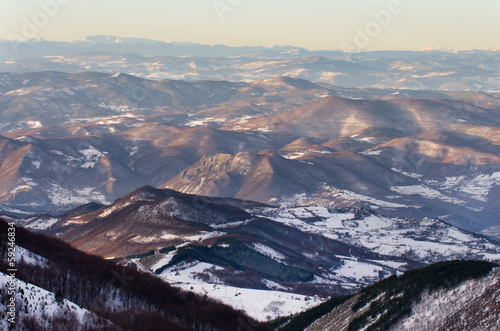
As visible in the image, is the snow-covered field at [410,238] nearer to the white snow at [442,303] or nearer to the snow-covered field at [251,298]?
the snow-covered field at [251,298]

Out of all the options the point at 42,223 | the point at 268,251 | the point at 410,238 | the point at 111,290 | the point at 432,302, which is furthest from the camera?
the point at 42,223

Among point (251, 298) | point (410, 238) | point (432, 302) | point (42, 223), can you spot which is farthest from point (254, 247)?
point (432, 302)

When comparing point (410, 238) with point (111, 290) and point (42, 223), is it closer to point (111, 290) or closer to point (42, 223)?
point (42, 223)

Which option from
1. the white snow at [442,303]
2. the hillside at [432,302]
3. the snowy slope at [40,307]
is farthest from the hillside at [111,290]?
the white snow at [442,303]

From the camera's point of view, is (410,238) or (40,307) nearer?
(40,307)

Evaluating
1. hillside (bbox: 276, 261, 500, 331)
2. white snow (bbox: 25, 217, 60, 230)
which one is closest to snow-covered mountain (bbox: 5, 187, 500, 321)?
white snow (bbox: 25, 217, 60, 230)

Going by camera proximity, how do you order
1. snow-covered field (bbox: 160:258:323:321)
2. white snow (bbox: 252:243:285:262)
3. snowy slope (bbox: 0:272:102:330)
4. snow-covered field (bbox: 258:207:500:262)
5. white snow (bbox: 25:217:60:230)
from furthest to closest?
white snow (bbox: 25:217:60:230), snow-covered field (bbox: 258:207:500:262), white snow (bbox: 252:243:285:262), snow-covered field (bbox: 160:258:323:321), snowy slope (bbox: 0:272:102:330)

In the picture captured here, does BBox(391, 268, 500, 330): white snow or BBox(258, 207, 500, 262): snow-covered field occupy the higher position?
BBox(391, 268, 500, 330): white snow

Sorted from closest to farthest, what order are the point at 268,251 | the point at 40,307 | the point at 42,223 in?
the point at 40,307, the point at 268,251, the point at 42,223

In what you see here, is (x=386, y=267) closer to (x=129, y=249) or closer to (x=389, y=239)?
(x=389, y=239)

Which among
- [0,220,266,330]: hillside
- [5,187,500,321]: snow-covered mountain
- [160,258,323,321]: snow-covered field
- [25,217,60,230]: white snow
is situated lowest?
[25,217,60,230]: white snow

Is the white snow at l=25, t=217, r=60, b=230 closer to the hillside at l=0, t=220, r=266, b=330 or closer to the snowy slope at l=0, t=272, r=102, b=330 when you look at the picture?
the hillside at l=0, t=220, r=266, b=330

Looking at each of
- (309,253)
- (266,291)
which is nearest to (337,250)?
(309,253)
